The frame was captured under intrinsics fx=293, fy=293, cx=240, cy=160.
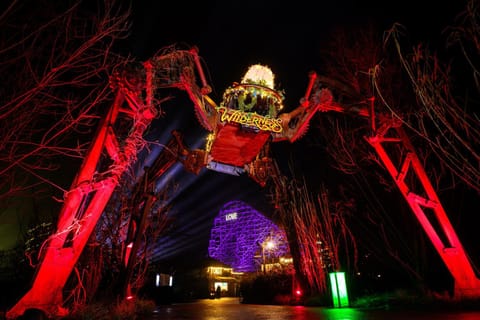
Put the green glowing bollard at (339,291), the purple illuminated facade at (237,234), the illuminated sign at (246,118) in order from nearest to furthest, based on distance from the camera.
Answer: the illuminated sign at (246,118)
the green glowing bollard at (339,291)
the purple illuminated facade at (237,234)

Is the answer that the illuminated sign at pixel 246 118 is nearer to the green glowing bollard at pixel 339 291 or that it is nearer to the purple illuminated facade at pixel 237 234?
the green glowing bollard at pixel 339 291

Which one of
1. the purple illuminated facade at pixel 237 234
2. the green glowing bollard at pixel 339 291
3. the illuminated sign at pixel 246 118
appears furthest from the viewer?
the purple illuminated facade at pixel 237 234

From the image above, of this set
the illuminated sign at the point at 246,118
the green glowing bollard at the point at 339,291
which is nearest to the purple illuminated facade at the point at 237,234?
the green glowing bollard at the point at 339,291

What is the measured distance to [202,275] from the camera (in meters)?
29.3

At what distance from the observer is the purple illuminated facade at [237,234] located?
4942 centimetres

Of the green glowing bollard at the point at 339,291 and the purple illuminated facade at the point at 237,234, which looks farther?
the purple illuminated facade at the point at 237,234

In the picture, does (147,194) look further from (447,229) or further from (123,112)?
(447,229)

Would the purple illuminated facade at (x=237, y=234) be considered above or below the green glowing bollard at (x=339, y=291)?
above

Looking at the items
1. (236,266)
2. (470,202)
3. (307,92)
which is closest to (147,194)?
(307,92)

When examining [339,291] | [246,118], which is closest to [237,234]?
[339,291]

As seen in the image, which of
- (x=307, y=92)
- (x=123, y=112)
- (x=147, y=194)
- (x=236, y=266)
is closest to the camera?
(x=123, y=112)

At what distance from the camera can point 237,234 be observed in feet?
177

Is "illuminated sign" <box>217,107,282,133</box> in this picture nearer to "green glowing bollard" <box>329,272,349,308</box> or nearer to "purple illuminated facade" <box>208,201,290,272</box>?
"green glowing bollard" <box>329,272,349,308</box>

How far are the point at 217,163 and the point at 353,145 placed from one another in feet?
14.9
